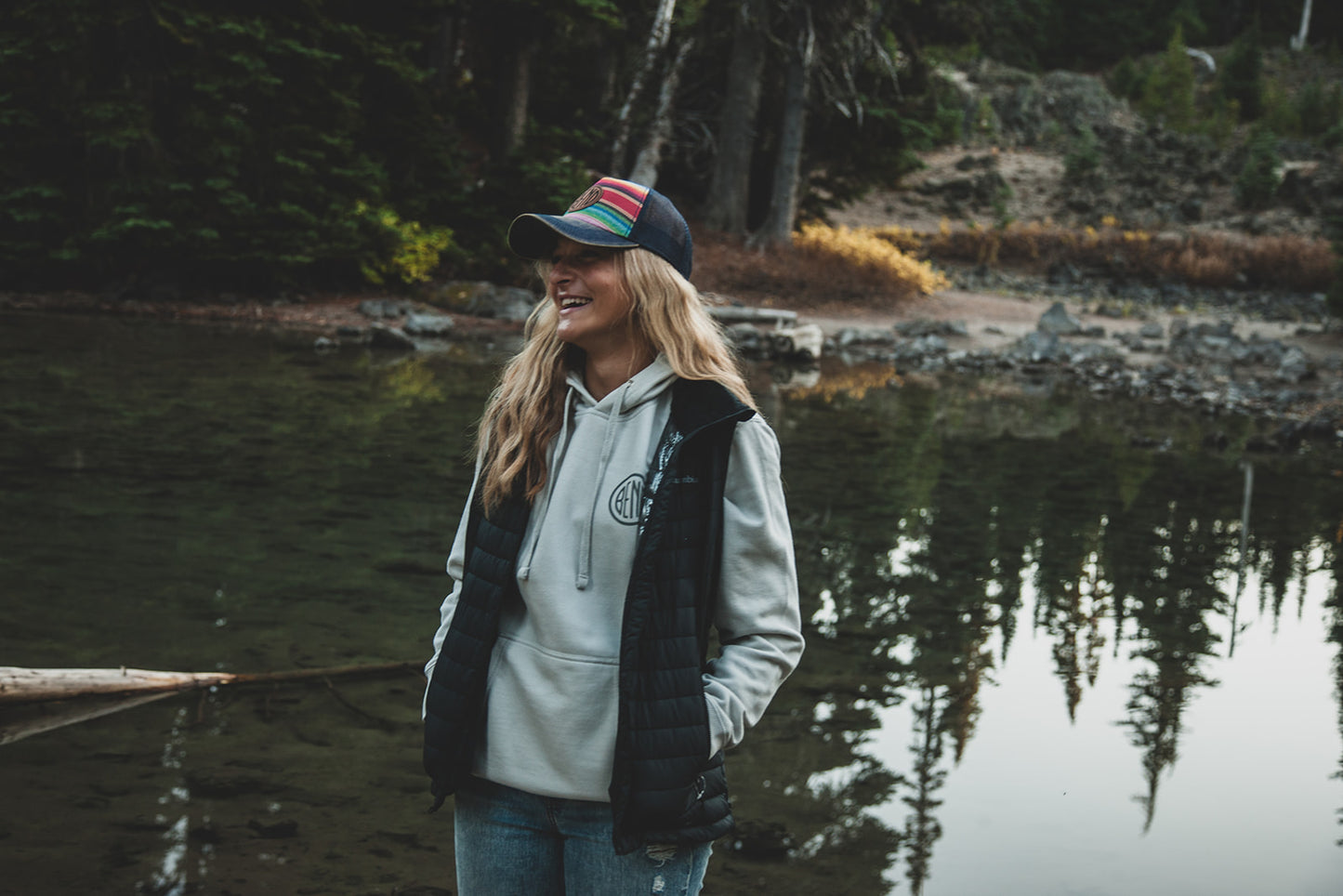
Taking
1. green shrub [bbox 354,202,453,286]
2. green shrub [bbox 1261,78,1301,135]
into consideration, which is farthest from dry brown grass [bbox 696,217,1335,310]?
green shrub [bbox 1261,78,1301,135]

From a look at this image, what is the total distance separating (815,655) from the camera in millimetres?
5945

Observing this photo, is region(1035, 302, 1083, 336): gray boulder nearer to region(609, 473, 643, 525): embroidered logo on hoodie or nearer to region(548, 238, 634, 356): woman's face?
region(548, 238, 634, 356): woman's face

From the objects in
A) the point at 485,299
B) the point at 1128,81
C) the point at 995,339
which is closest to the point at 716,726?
the point at 485,299

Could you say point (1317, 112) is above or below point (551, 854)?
above

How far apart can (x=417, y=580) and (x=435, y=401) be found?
5.85 meters

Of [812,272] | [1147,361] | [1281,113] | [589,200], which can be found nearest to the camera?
[589,200]

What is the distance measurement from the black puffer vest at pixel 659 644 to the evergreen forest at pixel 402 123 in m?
17.0

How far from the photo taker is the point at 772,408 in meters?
13.2

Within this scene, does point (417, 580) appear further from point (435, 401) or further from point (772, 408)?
point (772, 408)

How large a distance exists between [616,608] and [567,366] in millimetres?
528

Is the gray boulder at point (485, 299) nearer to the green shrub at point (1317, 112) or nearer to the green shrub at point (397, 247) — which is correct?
the green shrub at point (397, 247)

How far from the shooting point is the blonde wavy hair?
2180mm

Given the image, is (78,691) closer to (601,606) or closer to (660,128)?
(601,606)

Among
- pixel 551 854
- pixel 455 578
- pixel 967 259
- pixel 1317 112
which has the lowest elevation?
pixel 551 854
